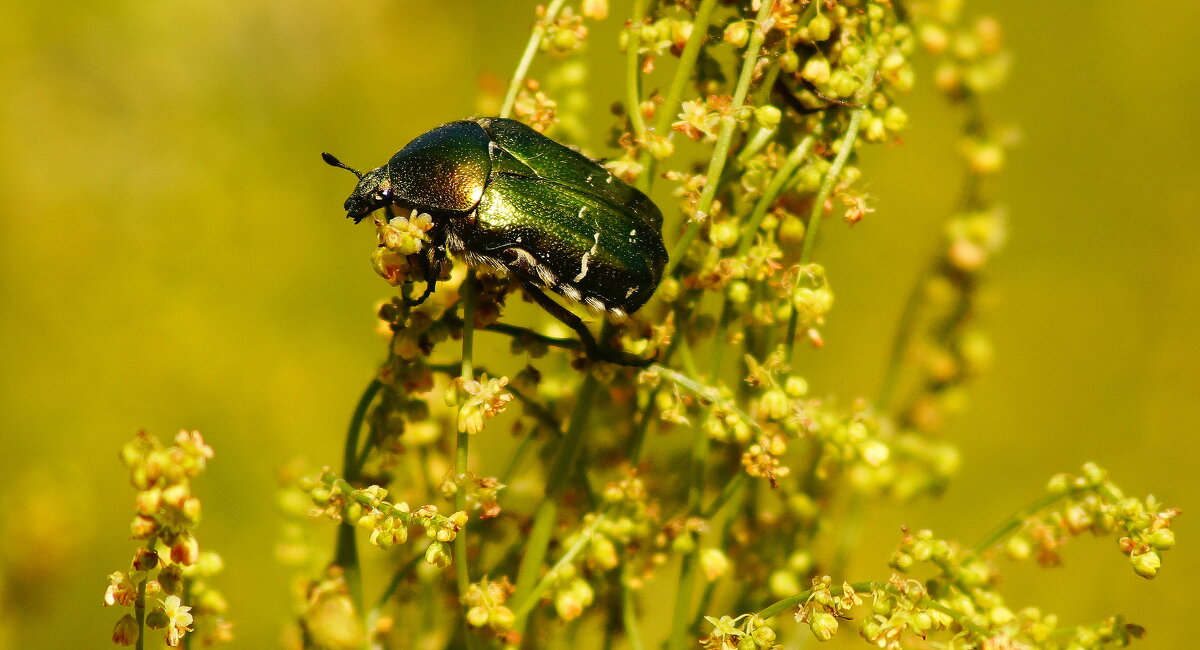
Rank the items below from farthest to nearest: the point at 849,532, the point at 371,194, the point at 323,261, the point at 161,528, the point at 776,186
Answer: the point at 323,261, the point at 849,532, the point at 371,194, the point at 776,186, the point at 161,528

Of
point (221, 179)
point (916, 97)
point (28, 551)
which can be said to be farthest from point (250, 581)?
point (916, 97)

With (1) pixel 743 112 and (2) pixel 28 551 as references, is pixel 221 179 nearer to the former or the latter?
(2) pixel 28 551

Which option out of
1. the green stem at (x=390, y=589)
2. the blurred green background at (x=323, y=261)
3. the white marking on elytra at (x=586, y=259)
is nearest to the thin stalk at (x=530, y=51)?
the white marking on elytra at (x=586, y=259)

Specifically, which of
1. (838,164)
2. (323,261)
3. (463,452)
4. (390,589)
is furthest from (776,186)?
(323,261)

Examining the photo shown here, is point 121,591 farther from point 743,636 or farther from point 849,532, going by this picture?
point 849,532

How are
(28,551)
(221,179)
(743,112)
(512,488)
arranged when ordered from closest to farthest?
(743,112)
(512,488)
(28,551)
(221,179)

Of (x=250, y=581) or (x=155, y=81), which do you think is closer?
(x=250, y=581)

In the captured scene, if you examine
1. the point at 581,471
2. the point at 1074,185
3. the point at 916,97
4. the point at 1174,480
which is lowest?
the point at 581,471
